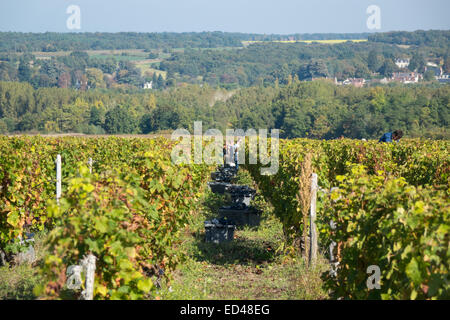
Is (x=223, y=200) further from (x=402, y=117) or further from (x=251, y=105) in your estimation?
(x=251, y=105)

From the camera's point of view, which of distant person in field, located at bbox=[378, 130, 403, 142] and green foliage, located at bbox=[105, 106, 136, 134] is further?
green foliage, located at bbox=[105, 106, 136, 134]

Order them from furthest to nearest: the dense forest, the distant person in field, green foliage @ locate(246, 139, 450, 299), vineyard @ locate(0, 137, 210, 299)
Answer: the dense forest, the distant person in field, vineyard @ locate(0, 137, 210, 299), green foliage @ locate(246, 139, 450, 299)

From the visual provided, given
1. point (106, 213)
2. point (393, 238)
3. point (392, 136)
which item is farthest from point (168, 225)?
point (392, 136)

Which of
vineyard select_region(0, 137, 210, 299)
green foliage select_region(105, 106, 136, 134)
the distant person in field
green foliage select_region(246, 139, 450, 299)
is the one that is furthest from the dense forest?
green foliage select_region(246, 139, 450, 299)

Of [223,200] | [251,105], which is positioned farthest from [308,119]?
[223,200]

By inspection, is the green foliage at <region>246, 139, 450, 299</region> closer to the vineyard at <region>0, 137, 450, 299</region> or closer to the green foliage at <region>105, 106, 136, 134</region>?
the vineyard at <region>0, 137, 450, 299</region>

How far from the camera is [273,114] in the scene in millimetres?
126750

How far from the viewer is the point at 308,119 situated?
117500 mm

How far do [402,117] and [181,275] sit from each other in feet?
334

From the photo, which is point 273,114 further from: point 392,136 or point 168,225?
point 168,225

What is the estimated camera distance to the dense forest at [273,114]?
103m

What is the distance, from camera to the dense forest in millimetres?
103438

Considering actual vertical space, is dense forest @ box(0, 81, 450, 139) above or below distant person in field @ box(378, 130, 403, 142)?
below

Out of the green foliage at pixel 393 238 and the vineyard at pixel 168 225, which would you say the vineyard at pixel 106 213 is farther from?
the green foliage at pixel 393 238
